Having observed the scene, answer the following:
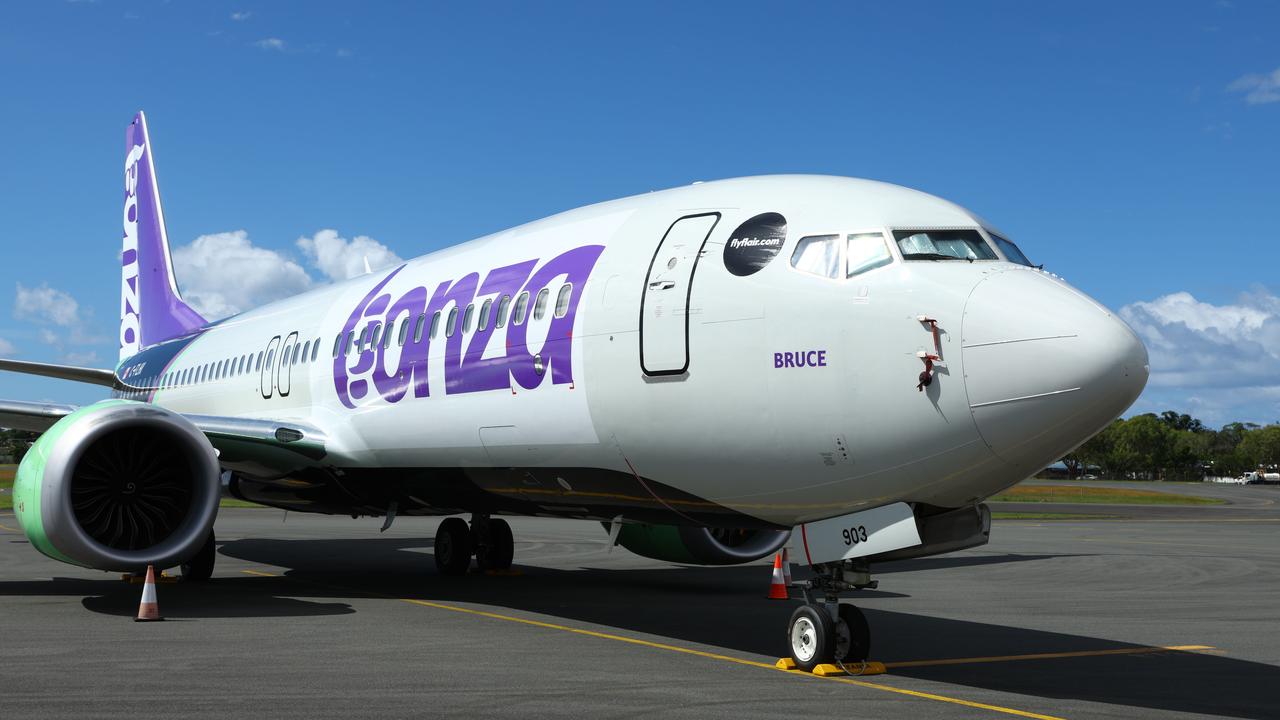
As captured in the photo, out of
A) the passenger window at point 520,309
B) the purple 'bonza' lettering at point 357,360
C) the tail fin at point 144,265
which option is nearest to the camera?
the passenger window at point 520,309

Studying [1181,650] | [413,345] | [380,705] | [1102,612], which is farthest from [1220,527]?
[380,705]

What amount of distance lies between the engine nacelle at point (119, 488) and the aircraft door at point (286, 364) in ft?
7.16

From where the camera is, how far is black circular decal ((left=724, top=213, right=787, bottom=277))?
8.83m

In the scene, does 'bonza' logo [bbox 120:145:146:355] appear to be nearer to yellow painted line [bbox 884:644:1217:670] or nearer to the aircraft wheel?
the aircraft wheel

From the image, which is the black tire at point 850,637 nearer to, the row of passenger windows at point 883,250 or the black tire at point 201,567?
the row of passenger windows at point 883,250

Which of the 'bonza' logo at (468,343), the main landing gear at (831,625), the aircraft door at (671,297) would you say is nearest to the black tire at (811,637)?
the main landing gear at (831,625)

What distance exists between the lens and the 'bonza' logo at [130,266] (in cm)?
2503

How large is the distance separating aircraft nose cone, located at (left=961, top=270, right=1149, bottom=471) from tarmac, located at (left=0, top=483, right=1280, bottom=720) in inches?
66.9

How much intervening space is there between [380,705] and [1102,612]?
895 cm

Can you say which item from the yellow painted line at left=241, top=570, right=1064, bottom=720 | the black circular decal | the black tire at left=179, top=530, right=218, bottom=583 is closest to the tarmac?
the yellow painted line at left=241, top=570, right=1064, bottom=720

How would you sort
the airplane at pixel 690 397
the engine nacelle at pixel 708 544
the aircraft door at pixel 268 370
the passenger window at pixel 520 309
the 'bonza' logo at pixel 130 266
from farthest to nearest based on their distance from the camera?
the 'bonza' logo at pixel 130 266 < the aircraft door at pixel 268 370 < the engine nacelle at pixel 708 544 < the passenger window at pixel 520 309 < the airplane at pixel 690 397

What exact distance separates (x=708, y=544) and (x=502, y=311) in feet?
13.6

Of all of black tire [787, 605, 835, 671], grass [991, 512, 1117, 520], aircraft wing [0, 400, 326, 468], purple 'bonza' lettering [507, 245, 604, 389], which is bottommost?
black tire [787, 605, 835, 671]

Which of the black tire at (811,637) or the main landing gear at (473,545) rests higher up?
the main landing gear at (473,545)
